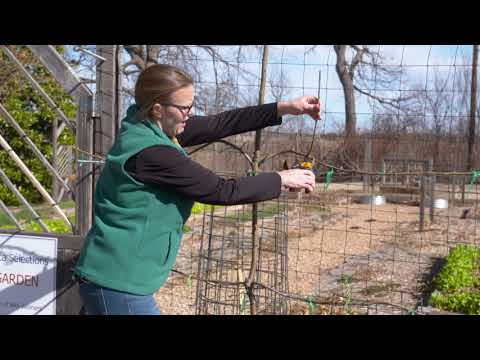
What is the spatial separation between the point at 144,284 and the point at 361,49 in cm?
306

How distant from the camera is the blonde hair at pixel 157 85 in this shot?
2018 millimetres

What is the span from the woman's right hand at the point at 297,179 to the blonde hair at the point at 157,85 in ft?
1.83

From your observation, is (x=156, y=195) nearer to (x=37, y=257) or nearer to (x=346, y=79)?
(x=37, y=257)

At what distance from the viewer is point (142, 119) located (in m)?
2.07

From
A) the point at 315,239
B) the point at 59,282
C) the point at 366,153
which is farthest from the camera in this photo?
the point at 315,239

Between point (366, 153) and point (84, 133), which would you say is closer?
point (84, 133)

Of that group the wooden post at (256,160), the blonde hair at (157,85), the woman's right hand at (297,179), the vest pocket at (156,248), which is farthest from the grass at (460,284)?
the blonde hair at (157,85)

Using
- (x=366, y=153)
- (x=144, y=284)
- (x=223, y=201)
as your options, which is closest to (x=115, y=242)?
(x=144, y=284)

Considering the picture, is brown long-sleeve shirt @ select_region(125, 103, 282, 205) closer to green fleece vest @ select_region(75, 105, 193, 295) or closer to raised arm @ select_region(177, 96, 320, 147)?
green fleece vest @ select_region(75, 105, 193, 295)

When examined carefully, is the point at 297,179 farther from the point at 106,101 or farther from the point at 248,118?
the point at 106,101

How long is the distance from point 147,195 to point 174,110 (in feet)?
1.19

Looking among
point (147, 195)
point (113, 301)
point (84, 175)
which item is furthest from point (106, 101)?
point (113, 301)

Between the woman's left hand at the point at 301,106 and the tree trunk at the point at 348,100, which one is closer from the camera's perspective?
the woman's left hand at the point at 301,106

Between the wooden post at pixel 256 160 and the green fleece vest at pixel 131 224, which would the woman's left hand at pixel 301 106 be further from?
the green fleece vest at pixel 131 224
